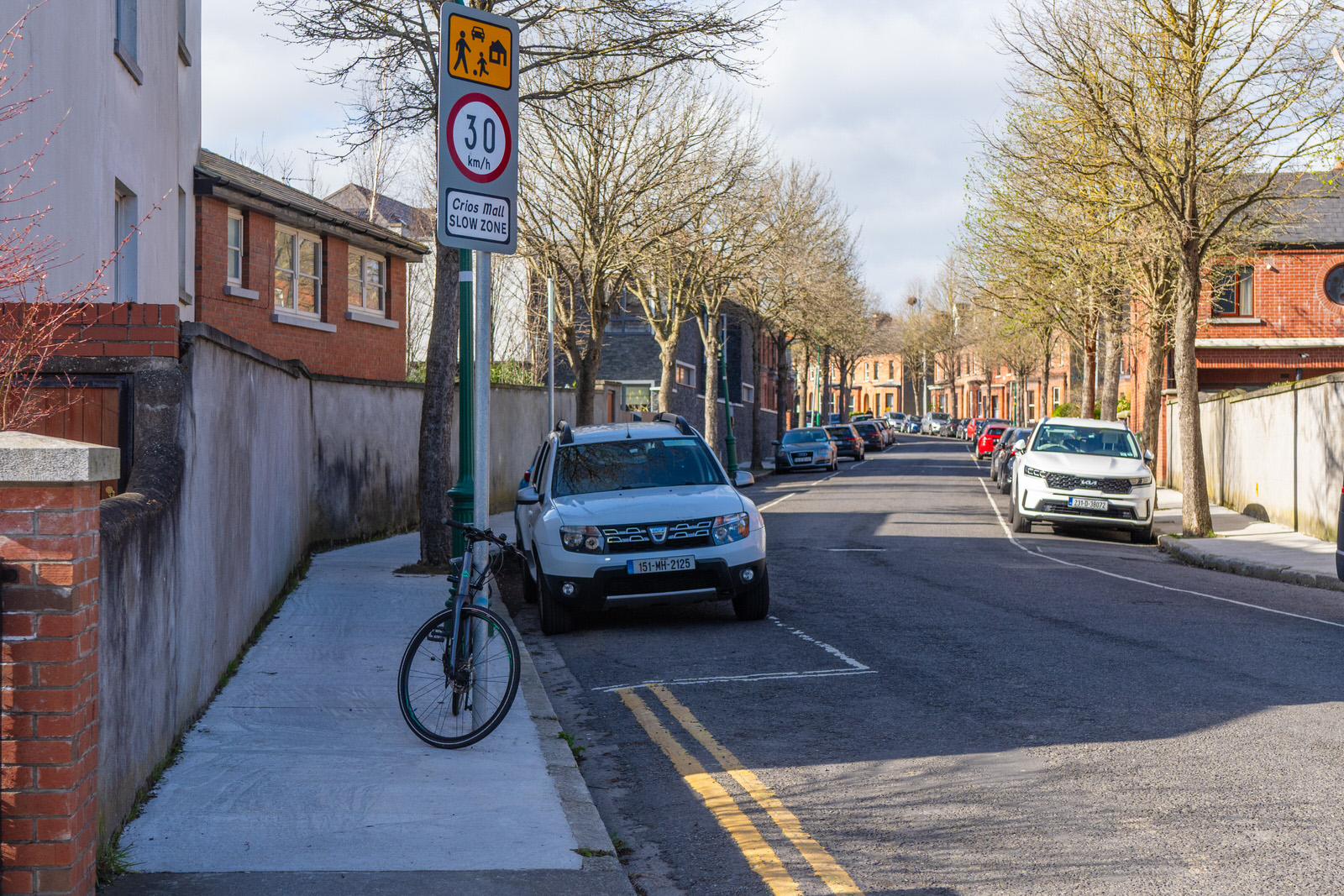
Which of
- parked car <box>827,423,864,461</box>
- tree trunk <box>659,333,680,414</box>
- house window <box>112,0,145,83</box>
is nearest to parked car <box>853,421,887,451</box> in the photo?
parked car <box>827,423,864,461</box>

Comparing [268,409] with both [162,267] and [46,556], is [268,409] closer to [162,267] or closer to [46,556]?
[162,267]

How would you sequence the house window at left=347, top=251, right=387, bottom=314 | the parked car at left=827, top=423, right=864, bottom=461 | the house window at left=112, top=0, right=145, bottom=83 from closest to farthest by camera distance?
the house window at left=112, top=0, right=145, bottom=83 → the house window at left=347, top=251, right=387, bottom=314 → the parked car at left=827, top=423, right=864, bottom=461

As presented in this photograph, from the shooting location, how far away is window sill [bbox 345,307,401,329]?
24.0 m

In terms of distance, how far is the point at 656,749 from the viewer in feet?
21.5

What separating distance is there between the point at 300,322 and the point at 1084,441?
13.5 m

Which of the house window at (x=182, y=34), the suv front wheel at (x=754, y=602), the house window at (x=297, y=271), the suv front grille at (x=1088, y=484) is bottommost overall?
the suv front wheel at (x=754, y=602)

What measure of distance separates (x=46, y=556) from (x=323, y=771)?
238 cm

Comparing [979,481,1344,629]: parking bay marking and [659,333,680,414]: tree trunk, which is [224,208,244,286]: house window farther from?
[659,333,680,414]: tree trunk

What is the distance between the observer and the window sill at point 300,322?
21281mm

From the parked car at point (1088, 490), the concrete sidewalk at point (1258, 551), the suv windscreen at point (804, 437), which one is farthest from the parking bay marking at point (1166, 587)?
the suv windscreen at point (804, 437)

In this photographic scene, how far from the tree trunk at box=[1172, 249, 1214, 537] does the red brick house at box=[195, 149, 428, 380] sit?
1397cm

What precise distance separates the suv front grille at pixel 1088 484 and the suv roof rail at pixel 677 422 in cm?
883

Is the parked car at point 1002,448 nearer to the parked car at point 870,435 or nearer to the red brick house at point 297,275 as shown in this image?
the red brick house at point 297,275

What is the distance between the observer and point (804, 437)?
43094 mm
